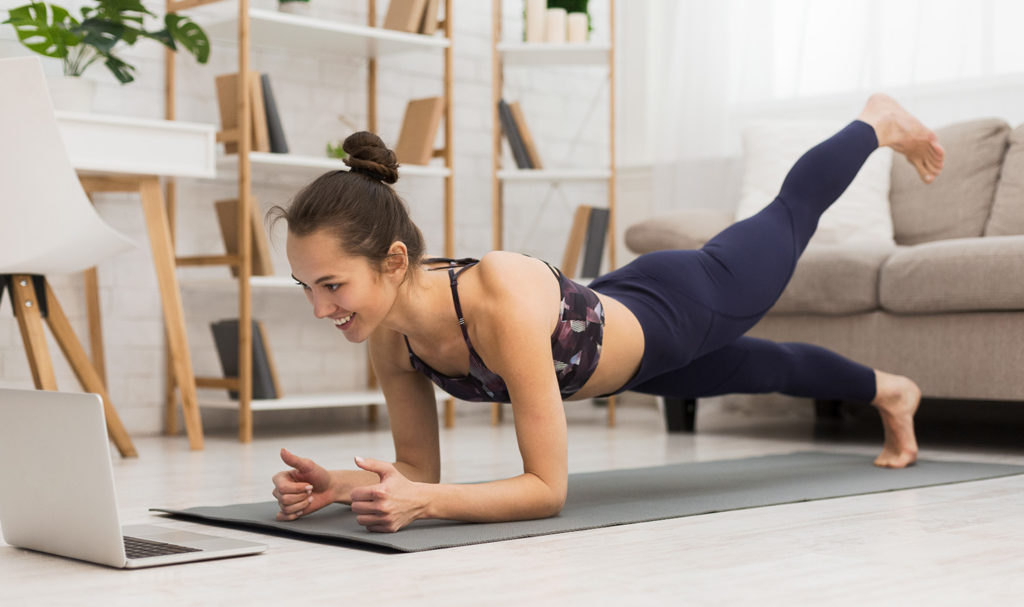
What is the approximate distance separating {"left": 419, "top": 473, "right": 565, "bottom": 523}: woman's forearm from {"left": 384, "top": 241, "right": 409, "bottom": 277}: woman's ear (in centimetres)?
30

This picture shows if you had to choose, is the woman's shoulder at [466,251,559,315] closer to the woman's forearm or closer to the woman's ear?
the woman's ear

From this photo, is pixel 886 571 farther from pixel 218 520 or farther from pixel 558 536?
pixel 218 520

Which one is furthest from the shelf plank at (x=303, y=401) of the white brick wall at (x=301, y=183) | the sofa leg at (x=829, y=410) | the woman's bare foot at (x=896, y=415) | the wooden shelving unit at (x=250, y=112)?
the sofa leg at (x=829, y=410)

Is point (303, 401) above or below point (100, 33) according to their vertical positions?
below

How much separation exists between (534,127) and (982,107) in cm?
163

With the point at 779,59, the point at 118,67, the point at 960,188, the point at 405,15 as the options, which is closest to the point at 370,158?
the point at 118,67

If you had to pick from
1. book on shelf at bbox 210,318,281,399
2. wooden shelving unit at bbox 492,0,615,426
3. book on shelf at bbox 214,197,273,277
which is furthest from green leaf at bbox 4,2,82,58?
wooden shelving unit at bbox 492,0,615,426

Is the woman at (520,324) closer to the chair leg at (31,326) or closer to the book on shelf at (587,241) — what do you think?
the chair leg at (31,326)

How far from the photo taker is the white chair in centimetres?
246

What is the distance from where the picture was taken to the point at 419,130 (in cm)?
376

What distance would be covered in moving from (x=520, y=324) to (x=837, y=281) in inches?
65.5

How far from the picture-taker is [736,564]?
143 centimetres

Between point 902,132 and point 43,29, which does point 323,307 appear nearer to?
point 902,132

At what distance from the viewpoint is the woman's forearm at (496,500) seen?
1.60 meters
